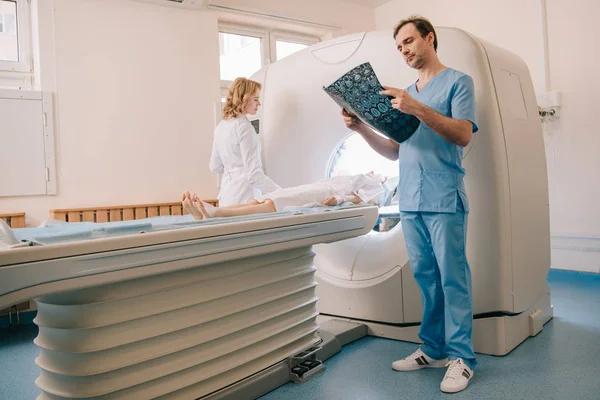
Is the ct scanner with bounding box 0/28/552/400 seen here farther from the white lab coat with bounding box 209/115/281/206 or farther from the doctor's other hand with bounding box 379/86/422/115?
the doctor's other hand with bounding box 379/86/422/115

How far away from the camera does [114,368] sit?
1.42m

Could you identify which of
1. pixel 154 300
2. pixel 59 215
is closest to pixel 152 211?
pixel 59 215

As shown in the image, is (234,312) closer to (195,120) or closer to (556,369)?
(556,369)

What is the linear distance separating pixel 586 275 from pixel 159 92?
3.76 m

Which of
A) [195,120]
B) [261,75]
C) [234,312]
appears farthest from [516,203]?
[195,120]

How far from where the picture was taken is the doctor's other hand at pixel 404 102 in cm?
176

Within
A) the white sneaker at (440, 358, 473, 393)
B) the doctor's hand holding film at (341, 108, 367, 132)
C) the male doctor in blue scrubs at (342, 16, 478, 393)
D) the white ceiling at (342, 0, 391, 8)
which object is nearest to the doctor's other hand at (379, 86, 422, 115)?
the male doctor in blue scrubs at (342, 16, 478, 393)

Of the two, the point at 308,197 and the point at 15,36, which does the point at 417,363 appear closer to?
the point at 308,197

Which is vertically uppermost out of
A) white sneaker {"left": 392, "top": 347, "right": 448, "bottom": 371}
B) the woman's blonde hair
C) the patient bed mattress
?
the woman's blonde hair

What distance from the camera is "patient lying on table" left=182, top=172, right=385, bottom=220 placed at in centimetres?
201

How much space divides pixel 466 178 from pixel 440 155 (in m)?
0.33

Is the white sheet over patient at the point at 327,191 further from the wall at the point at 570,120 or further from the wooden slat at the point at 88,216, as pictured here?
the wall at the point at 570,120

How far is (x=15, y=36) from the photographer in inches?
149

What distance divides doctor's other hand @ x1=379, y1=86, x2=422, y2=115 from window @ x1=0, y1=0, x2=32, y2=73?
10.5 ft
